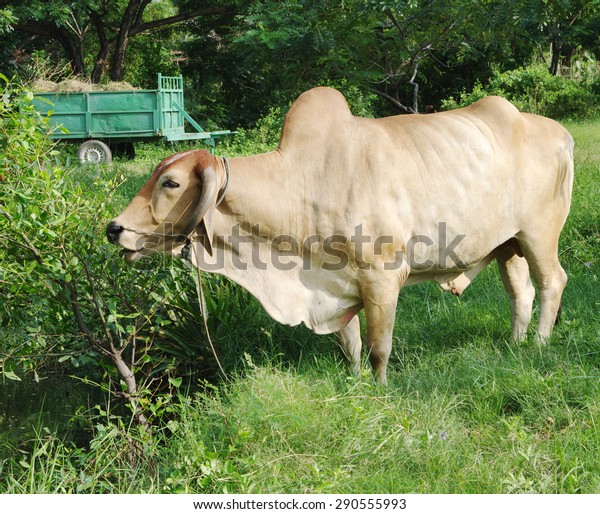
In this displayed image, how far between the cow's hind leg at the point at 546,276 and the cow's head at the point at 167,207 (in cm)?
184

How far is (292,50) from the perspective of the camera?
1015 cm

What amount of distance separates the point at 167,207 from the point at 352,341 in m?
1.27

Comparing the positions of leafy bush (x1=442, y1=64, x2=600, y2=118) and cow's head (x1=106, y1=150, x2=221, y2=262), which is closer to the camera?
cow's head (x1=106, y1=150, x2=221, y2=262)

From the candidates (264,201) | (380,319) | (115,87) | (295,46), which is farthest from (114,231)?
(115,87)

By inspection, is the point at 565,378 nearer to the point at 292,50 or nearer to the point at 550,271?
the point at 550,271

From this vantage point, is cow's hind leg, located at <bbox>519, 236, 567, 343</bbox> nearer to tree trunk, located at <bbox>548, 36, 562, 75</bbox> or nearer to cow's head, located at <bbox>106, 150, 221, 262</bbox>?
cow's head, located at <bbox>106, 150, 221, 262</bbox>

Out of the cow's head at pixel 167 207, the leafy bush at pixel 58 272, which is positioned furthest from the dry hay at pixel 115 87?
the cow's head at pixel 167 207

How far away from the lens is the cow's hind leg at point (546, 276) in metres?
4.27

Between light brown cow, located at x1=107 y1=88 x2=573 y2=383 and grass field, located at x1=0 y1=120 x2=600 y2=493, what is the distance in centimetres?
38

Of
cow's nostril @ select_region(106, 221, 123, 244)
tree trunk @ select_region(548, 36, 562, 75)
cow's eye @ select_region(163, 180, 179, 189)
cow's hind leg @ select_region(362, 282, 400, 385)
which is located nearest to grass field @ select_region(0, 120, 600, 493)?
cow's hind leg @ select_region(362, 282, 400, 385)

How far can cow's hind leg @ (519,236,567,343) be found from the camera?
4.27 meters

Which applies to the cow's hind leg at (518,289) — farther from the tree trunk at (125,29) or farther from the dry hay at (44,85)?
the tree trunk at (125,29)

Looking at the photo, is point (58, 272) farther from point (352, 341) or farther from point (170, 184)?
point (352, 341)
